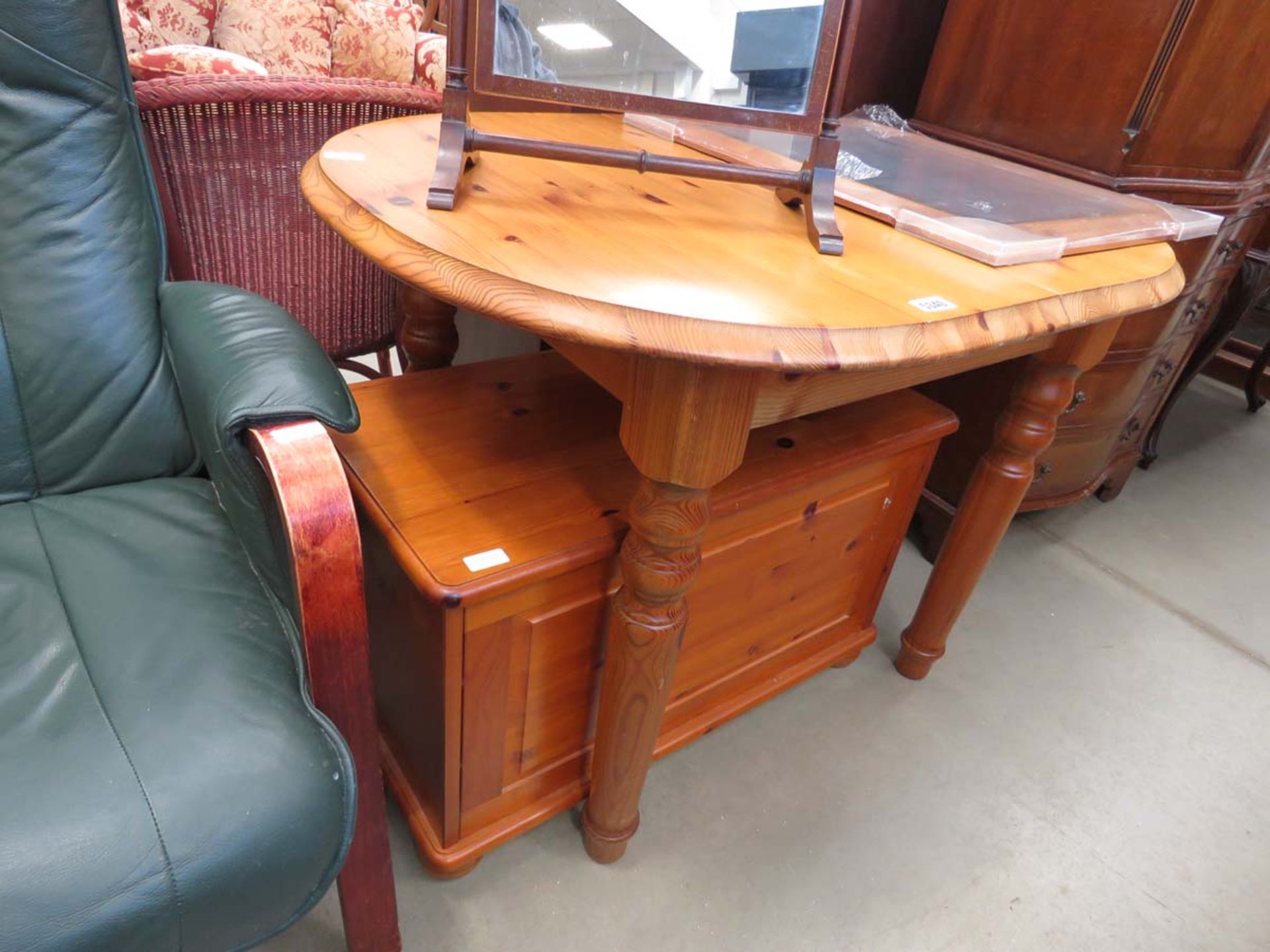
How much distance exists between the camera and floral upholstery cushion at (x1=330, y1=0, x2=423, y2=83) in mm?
1963

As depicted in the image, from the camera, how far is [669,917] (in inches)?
38.7

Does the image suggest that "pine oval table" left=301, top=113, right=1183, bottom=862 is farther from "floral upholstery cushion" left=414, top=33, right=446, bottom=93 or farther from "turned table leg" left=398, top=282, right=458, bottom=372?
"floral upholstery cushion" left=414, top=33, right=446, bottom=93

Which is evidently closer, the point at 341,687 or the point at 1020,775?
the point at 341,687

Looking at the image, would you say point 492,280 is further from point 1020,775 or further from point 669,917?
point 1020,775

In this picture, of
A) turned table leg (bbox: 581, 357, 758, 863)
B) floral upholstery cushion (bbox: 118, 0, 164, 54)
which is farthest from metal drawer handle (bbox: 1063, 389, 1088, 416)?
floral upholstery cushion (bbox: 118, 0, 164, 54)

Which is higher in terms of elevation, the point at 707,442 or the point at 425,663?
the point at 707,442

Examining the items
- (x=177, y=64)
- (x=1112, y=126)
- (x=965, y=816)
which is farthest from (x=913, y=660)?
(x=177, y=64)

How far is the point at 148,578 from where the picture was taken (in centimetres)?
72

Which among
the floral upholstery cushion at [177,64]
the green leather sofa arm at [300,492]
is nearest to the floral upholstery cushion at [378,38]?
the floral upholstery cushion at [177,64]

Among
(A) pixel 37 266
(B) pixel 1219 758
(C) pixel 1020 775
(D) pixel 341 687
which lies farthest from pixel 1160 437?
(A) pixel 37 266

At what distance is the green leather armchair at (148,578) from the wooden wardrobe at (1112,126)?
1302 millimetres

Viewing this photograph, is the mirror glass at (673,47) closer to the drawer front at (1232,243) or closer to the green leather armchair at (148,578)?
the green leather armchair at (148,578)

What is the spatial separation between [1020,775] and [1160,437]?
62.0 inches

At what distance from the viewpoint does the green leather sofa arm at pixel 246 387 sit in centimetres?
64
